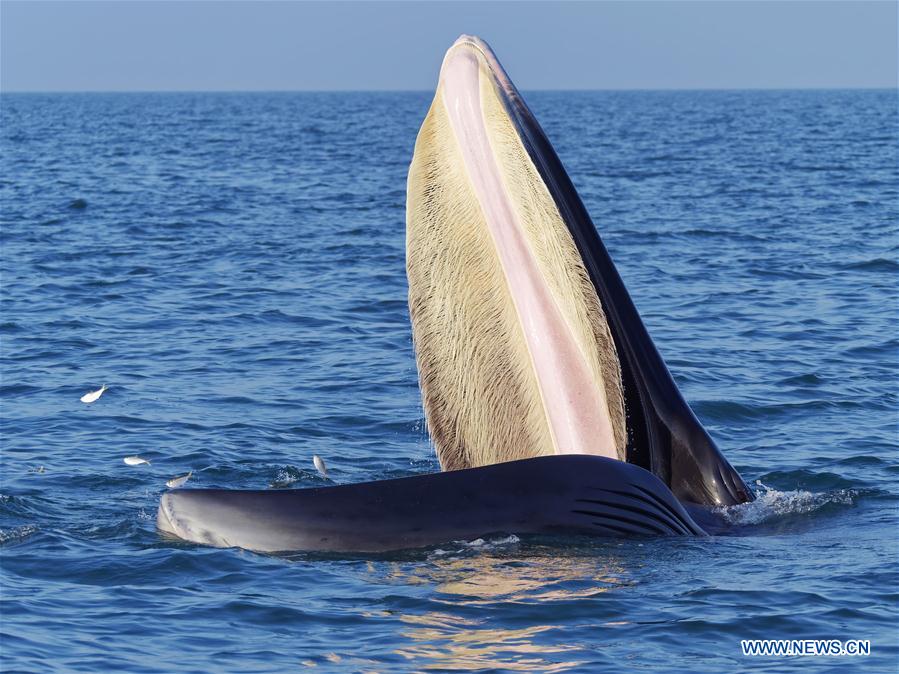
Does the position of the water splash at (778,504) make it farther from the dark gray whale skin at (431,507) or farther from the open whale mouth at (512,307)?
the dark gray whale skin at (431,507)

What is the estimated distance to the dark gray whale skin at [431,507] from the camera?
7.78 metres

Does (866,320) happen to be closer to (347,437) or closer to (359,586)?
(347,437)

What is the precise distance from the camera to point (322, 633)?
802cm

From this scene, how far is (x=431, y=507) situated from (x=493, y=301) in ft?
4.15

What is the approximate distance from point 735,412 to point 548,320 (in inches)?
284

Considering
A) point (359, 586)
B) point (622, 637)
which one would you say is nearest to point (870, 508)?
point (622, 637)

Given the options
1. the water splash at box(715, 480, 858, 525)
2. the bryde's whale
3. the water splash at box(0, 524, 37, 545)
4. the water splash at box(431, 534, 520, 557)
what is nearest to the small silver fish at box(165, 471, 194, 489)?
the water splash at box(0, 524, 37, 545)

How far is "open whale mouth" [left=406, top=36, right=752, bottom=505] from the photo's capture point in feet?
26.1

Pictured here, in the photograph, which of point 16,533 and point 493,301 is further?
point 16,533

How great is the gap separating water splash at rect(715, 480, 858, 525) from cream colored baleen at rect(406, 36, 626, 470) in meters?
1.18

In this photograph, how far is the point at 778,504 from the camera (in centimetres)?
1031

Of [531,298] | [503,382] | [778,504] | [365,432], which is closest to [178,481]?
[365,432]

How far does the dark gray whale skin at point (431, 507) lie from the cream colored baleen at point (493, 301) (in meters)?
0.52

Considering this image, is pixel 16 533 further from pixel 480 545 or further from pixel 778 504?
pixel 778 504
